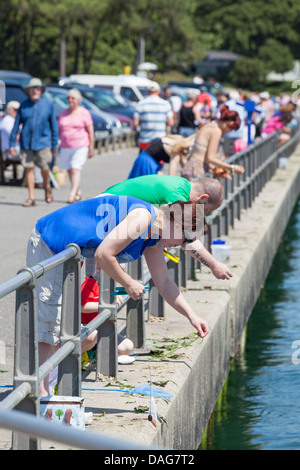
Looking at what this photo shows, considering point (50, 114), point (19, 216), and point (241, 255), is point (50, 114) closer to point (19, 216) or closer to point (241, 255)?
point (19, 216)

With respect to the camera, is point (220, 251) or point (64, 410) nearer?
point (64, 410)

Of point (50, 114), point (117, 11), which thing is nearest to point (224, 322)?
point (50, 114)

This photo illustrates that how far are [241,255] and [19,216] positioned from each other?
385 centimetres

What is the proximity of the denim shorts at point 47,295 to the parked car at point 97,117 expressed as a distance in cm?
1952

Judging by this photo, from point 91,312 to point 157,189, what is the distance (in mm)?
994

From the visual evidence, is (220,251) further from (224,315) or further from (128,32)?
(128,32)

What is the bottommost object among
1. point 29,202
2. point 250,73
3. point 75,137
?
point 250,73

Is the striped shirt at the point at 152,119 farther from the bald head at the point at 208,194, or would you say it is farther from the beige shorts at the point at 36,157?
the bald head at the point at 208,194

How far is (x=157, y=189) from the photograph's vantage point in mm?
5520

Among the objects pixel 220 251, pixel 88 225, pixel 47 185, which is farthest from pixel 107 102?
pixel 88 225

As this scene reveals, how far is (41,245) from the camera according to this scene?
5312mm

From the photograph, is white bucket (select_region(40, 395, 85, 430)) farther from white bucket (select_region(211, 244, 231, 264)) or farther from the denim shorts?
white bucket (select_region(211, 244, 231, 264))

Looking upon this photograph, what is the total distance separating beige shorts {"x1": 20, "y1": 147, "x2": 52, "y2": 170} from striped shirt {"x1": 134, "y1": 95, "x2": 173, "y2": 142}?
1569mm

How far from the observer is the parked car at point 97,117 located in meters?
25.6
